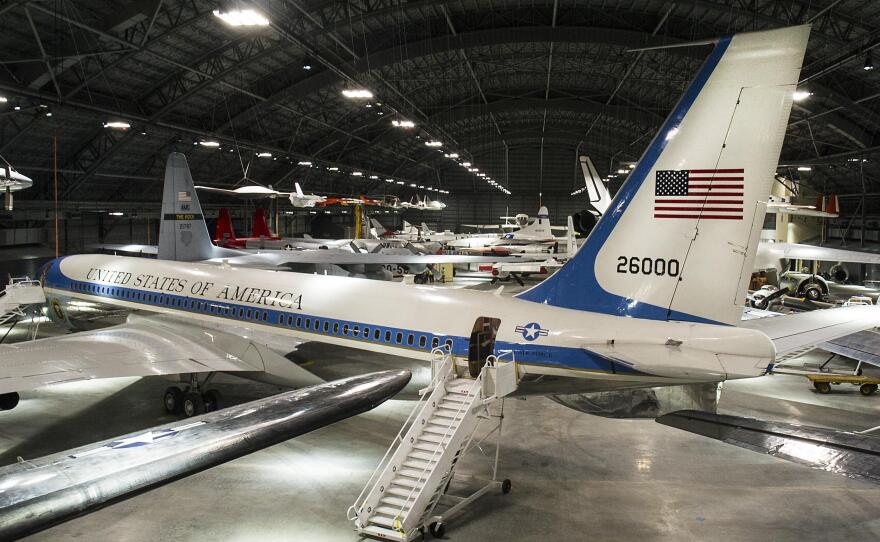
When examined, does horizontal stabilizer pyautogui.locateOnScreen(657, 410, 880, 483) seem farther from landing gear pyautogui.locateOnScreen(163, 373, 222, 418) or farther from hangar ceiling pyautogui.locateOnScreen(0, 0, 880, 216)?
hangar ceiling pyautogui.locateOnScreen(0, 0, 880, 216)

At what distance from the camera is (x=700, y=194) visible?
10.3m

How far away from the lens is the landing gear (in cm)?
1557

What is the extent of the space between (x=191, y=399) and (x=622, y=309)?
422 inches

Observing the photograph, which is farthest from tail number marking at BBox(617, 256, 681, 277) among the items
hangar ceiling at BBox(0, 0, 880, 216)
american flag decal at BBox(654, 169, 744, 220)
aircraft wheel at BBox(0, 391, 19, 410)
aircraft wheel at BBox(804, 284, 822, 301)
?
aircraft wheel at BBox(804, 284, 822, 301)

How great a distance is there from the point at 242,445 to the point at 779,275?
34.9 metres

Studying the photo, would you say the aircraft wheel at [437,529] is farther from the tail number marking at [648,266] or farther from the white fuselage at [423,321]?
the tail number marking at [648,266]

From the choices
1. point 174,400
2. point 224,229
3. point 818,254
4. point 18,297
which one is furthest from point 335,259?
point 818,254

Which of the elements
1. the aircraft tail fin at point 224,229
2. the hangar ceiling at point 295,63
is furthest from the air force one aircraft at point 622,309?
the aircraft tail fin at point 224,229

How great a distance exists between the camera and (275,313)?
16.0 metres

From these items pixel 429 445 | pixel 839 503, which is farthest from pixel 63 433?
pixel 839 503

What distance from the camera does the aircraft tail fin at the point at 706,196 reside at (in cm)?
945

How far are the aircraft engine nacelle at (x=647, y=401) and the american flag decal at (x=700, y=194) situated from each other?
3.30m

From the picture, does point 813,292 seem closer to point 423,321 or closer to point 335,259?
point 335,259

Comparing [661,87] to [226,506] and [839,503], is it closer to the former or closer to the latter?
[839,503]
